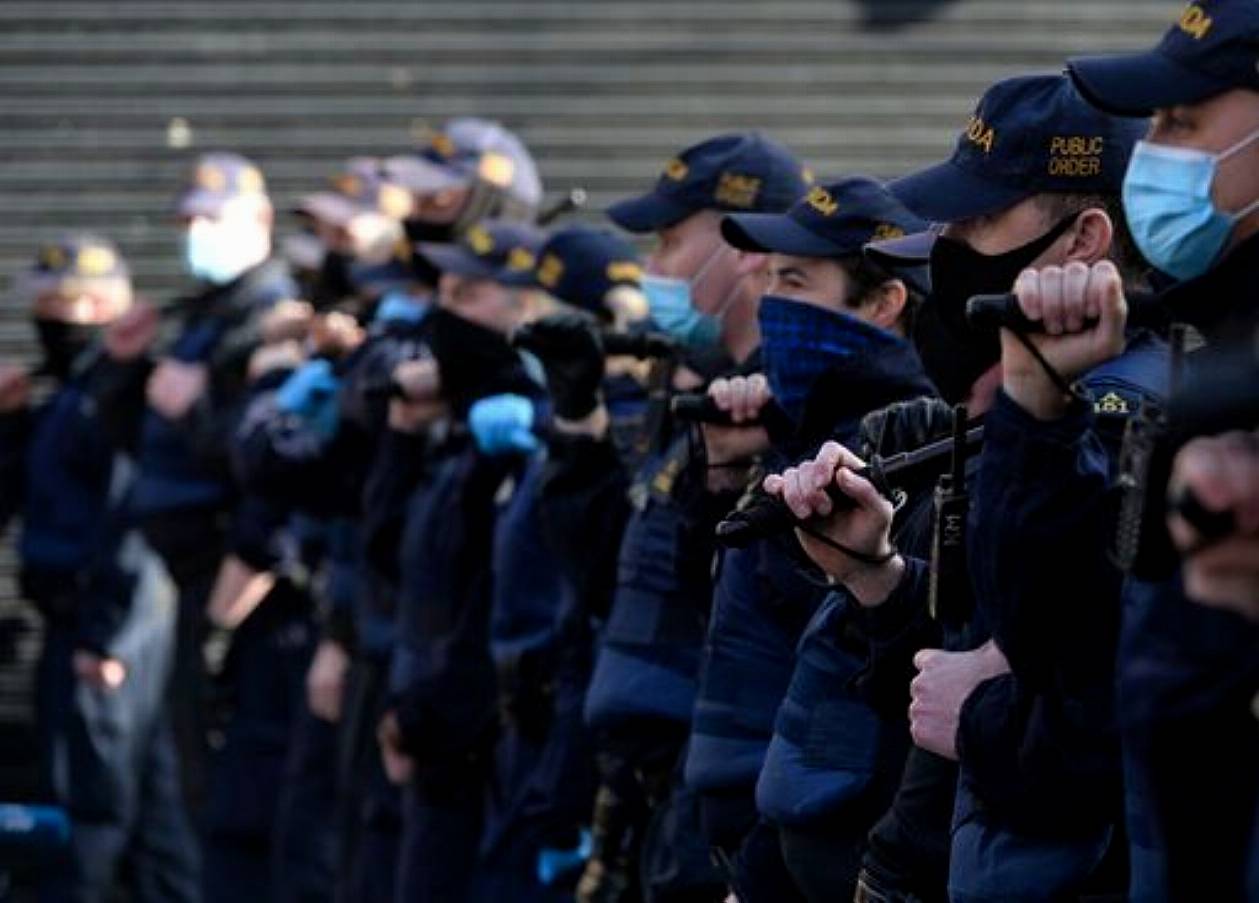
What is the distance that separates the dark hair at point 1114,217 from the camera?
5484mm

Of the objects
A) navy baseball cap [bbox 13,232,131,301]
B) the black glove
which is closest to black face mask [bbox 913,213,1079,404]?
the black glove

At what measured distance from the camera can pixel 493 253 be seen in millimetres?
9602

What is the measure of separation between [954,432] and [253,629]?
6700 mm

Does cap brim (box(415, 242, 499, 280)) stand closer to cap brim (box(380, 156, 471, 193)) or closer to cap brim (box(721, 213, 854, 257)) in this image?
cap brim (box(380, 156, 471, 193))

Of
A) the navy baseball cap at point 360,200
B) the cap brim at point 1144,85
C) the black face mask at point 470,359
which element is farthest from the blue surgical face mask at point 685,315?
the navy baseball cap at point 360,200

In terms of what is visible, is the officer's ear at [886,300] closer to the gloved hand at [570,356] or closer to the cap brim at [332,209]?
the gloved hand at [570,356]

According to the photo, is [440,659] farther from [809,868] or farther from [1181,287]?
[1181,287]

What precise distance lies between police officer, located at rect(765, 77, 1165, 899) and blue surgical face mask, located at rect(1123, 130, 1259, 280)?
1.42ft

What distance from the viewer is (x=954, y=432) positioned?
5.28 m

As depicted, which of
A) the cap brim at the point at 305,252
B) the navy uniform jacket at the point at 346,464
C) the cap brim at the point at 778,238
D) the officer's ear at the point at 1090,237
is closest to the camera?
the officer's ear at the point at 1090,237

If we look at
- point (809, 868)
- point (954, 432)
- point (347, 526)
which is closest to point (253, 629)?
point (347, 526)

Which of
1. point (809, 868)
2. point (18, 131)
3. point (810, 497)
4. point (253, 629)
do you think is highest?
point (810, 497)

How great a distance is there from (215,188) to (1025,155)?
293 inches

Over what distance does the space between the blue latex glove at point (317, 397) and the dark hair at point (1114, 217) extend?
5.67m
